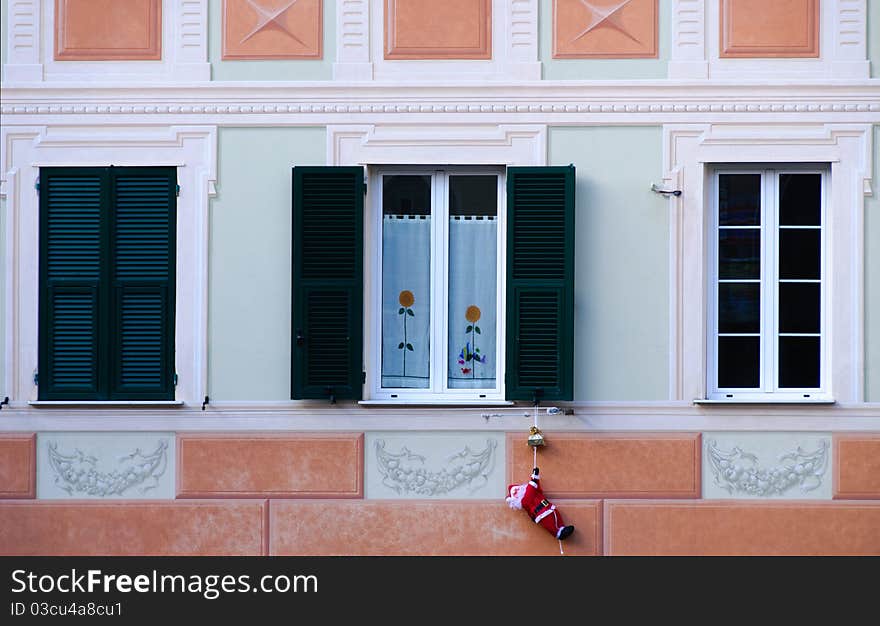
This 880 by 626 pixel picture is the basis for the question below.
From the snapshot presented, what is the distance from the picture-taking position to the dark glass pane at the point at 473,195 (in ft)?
28.2

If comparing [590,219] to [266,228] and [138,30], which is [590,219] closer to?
[266,228]

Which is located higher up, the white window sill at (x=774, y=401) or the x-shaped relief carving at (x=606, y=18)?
the x-shaped relief carving at (x=606, y=18)

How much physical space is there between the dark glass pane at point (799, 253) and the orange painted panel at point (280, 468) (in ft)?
11.2

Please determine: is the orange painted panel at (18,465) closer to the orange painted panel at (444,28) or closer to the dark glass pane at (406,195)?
the dark glass pane at (406,195)

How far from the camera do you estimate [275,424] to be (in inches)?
333

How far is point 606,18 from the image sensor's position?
8.43m

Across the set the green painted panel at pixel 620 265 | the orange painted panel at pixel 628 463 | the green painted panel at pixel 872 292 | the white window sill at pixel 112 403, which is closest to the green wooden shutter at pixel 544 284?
the green painted panel at pixel 620 265

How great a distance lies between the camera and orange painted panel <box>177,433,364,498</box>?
8461mm

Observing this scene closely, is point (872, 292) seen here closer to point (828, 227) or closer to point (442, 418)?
point (828, 227)

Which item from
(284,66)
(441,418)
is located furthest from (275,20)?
(441,418)

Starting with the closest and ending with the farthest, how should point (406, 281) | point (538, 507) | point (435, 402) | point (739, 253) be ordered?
point (538, 507) < point (435, 402) < point (739, 253) < point (406, 281)

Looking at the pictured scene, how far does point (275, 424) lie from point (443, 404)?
1260mm

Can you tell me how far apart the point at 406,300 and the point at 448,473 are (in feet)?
4.38

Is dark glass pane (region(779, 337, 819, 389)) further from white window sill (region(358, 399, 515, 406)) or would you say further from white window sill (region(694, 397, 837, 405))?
white window sill (region(358, 399, 515, 406))
